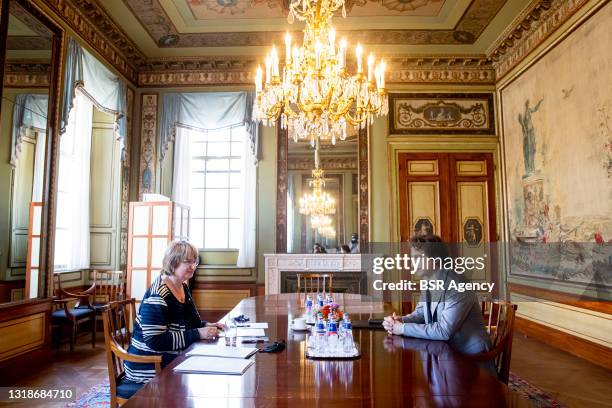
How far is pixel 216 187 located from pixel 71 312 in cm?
273

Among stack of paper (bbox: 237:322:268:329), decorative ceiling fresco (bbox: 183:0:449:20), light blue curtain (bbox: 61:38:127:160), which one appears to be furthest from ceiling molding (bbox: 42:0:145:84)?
stack of paper (bbox: 237:322:268:329)

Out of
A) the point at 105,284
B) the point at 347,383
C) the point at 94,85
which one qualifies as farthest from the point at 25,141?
the point at 347,383

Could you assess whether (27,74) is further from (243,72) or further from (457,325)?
(457,325)

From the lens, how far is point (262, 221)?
6.50m

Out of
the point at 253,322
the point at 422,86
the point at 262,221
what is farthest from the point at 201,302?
the point at 422,86

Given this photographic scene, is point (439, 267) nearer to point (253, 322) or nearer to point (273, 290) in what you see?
point (253, 322)

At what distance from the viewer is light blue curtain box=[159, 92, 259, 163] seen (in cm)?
651

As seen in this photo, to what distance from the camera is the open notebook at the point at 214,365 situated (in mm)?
1699

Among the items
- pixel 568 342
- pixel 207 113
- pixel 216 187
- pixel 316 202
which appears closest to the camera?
pixel 568 342

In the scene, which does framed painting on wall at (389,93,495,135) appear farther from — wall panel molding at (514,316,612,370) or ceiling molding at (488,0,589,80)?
wall panel molding at (514,316,612,370)

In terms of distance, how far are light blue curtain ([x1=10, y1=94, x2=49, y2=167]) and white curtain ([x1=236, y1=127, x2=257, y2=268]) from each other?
2.81 m

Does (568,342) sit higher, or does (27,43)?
(27,43)

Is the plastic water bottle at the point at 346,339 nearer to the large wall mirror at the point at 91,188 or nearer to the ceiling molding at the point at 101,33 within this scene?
the ceiling molding at the point at 101,33

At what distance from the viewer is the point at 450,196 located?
656cm
